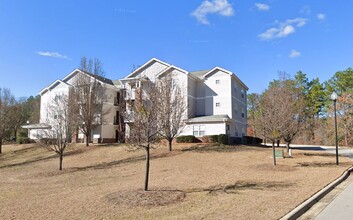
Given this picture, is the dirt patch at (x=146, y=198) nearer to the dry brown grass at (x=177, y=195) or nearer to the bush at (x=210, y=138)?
the dry brown grass at (x=177, y=195)

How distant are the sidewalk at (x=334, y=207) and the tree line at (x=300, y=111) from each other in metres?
9.65

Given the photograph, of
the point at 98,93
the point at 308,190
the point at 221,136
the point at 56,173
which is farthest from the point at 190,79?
the point at 308,190

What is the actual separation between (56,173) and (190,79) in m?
22.6

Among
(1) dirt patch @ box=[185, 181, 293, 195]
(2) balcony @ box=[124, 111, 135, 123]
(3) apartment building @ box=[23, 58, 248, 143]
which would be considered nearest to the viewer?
(1) dirt patch @ box=[185, 181, 293, 195]

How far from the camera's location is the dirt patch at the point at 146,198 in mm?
9281

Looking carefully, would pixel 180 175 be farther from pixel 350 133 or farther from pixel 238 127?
pixel 350 133

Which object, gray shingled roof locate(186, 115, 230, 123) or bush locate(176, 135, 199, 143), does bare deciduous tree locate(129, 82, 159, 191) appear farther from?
gray shingled roof locate(186, 115, 230, 123)

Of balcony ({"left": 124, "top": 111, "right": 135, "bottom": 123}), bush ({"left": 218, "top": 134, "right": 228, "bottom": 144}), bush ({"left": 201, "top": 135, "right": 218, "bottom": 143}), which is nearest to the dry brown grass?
balcony ({"left": 124, "top": 111, "right": 135, "bottom": 123})

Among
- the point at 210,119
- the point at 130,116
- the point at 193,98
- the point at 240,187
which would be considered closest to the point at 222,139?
the point at 210,119

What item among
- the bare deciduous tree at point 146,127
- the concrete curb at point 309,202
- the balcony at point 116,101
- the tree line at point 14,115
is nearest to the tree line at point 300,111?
the concrete curb at point 309,202

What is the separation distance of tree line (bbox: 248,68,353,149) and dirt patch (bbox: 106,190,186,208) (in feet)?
39.4

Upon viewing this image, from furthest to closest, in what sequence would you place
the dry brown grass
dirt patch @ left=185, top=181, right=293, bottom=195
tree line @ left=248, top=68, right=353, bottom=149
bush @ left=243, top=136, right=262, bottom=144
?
1. bush @ left=243, top=136, right=262, bottom=144
2. tree line @ left=248, top=68, right=353, bottom=149
3. dirt patch @ left=185, top=181, right=293, bottom=195
4. the dry brown grass

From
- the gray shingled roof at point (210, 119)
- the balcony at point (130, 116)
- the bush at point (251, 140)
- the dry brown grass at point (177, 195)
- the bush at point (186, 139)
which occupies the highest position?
the gray shingled roof at point (210, 119)

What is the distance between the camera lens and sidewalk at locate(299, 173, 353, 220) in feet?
25.7
